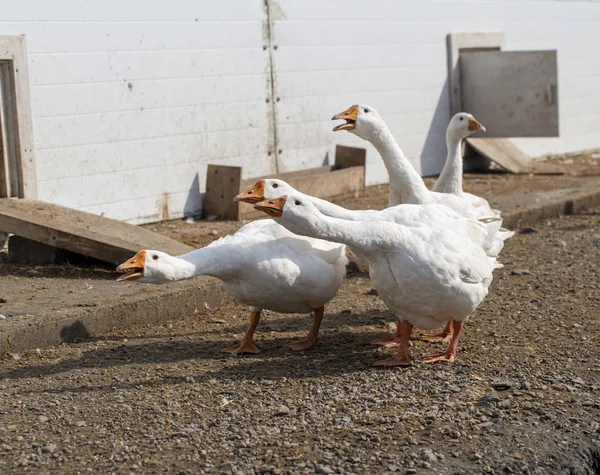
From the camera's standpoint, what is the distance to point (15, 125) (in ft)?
28.3

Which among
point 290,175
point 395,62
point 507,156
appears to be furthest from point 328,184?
point 507,156

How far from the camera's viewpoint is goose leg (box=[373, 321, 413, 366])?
552 centimetres

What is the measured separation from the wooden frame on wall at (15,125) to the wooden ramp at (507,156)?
24.7ft

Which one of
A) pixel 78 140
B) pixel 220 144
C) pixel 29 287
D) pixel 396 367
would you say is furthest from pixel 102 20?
pixel 396 367

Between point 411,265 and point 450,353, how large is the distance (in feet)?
2.35

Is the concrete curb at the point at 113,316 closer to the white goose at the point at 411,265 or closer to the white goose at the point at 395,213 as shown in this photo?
the white goose at the point at 395,213

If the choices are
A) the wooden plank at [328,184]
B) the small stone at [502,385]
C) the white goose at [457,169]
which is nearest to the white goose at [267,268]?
the small stone at [502,385]

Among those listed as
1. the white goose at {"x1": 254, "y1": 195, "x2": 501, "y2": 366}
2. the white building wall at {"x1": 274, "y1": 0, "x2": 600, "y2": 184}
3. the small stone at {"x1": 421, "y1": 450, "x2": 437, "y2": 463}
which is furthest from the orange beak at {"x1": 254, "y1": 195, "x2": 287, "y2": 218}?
the white building wall at {"x1": 274, "y1": 0, "x2": 600, "y2": 184}

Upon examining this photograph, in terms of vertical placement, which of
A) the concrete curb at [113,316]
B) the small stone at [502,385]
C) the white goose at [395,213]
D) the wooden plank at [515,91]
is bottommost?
the small stone at [502,385]

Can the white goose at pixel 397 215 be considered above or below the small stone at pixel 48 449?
above

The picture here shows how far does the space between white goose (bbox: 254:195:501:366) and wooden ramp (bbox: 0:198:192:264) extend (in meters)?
2.59

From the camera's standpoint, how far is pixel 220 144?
35.3 feet

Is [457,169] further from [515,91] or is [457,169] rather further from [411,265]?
[515,91]

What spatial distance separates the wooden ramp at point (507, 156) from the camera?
14.3 metres
